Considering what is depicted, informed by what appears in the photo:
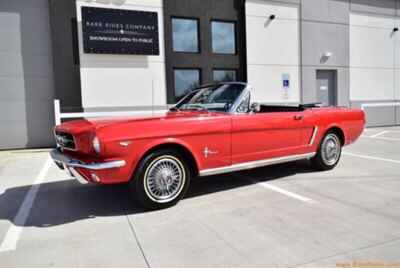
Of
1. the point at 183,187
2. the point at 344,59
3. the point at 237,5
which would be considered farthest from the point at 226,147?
the point at 344,59

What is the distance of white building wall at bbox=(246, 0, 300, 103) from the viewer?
37.0 ft

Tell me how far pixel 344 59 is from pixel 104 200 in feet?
39.5

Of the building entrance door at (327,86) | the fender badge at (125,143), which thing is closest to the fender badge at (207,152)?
the fender badge at (125,143)

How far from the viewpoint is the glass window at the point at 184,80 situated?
10.5 metres

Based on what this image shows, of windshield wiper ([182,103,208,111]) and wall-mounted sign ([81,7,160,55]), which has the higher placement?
wall-mounted sign ([81,7,160,55])

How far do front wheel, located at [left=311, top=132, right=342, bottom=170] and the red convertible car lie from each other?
5cm

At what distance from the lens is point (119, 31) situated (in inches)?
367

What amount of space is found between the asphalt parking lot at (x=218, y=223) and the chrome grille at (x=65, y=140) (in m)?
0.83

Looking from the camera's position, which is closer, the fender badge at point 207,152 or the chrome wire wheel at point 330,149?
the fender badge at point 207,152

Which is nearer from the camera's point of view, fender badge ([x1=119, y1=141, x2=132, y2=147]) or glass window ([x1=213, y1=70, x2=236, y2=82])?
fender badge ([x1=119, y1=141, x2=132, y2=147])

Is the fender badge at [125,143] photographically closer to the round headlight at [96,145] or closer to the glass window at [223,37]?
the round headlight at [96,145]

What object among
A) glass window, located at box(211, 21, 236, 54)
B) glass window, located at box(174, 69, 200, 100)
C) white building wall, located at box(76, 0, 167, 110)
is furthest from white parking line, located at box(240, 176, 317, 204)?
glass window, located at box(211, 21, 236, 54)

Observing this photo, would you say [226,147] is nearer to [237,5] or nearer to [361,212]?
[361,212]

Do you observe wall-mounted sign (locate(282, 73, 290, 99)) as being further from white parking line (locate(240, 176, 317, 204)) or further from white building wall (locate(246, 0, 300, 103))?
white parking line (locate(240, 176, 317, 204))
